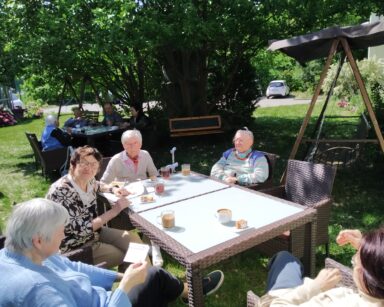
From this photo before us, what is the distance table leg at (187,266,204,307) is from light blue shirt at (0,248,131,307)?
0.44m

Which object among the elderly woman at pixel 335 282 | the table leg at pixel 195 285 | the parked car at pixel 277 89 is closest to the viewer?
the elderly woman at pixel 335 282

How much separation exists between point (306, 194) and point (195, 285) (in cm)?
187

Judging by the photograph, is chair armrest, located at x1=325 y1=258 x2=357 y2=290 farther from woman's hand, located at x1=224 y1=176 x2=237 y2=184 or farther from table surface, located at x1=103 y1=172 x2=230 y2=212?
woman's hand, located at x1=224 y1=176 x2=237 y2=184

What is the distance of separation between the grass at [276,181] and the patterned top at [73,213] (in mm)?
1010

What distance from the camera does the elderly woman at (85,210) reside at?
281 centimetres

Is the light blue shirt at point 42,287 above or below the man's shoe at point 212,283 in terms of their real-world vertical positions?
above

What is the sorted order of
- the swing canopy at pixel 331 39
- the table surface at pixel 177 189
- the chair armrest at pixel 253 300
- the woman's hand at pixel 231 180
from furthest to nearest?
1. the swing canopy at pixel 331 39
2. the woman's hand at pixel 231 180
3. the table surface at pixel 177 189
4. the chair armrest at pixel 253 300

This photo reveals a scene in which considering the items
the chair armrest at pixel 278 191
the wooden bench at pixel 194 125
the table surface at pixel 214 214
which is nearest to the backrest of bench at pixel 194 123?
the wooden bench at pixel 194 125

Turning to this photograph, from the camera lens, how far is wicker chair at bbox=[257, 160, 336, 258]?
9.81 feet

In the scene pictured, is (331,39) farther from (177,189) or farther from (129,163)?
(129,163)

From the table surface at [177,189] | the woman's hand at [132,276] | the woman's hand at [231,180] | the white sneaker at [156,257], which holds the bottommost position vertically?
the white sneaker at [156,257]

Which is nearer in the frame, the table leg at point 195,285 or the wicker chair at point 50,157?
the table leg at point 195,285

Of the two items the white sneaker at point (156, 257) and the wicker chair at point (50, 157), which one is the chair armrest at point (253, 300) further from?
the wicker chair at point (50, 157)

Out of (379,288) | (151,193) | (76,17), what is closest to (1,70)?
(76,17)
